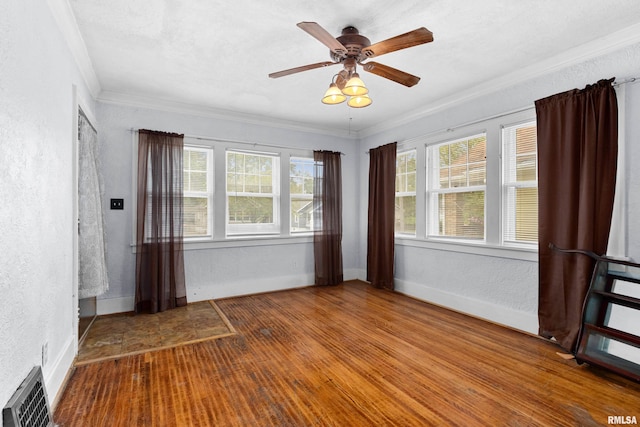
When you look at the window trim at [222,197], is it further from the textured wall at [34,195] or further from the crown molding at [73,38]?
the textured wall at [34,195]

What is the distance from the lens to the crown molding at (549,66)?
8.46 feet

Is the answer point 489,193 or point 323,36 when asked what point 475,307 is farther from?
point 323,36

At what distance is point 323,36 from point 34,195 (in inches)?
76.8

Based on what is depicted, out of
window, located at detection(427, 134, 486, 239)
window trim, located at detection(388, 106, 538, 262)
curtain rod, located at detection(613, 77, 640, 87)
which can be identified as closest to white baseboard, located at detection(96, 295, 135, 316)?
window trim, located at detection(388, 106, 538, 262)

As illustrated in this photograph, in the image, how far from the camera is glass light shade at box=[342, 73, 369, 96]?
2.37 metres

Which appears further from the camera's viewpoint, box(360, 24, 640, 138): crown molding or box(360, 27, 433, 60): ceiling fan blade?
box(360, 24, 640, 138): crown molding

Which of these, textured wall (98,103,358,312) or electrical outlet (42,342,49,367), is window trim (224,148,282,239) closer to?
textured wall (98,103,358,312)

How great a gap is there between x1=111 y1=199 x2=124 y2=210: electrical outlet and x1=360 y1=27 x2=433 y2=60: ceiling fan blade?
337 cm

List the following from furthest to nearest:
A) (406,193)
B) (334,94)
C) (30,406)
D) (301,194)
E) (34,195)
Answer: (301,194), (406,193), (334,94), (34,195), (30,406)

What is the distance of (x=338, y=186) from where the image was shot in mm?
5406

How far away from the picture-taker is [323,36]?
2049 millimetres

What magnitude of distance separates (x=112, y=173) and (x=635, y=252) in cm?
538

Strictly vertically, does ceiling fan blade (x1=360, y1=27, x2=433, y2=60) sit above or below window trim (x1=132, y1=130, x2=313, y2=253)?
above

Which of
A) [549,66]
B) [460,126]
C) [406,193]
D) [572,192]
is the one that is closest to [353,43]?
[549,66]
